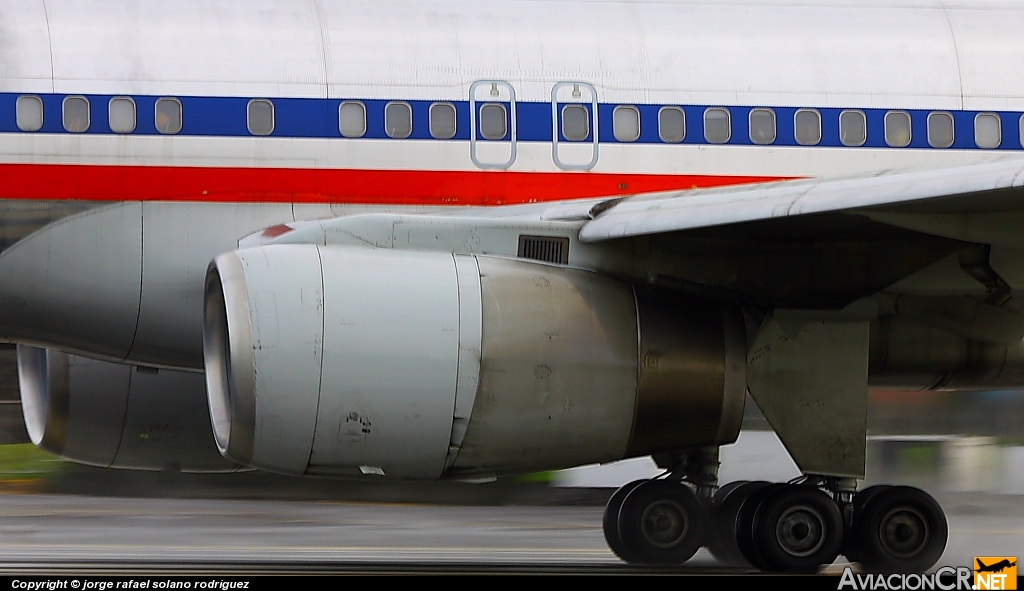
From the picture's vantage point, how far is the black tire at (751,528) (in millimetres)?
8617

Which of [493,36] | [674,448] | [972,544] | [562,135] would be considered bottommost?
[972,544]

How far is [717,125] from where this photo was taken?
9.20 m

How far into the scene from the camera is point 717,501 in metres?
9.48

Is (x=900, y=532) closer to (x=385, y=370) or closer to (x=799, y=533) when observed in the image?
(x=799, y=533)

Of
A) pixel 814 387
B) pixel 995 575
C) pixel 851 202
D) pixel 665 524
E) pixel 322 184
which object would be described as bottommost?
pixel 995 575

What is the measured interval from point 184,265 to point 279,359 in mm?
1705

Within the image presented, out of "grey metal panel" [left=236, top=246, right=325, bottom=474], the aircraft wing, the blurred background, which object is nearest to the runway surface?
the blurred background

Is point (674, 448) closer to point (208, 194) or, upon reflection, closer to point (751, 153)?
point (751, 153)

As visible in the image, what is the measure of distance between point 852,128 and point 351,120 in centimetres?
323

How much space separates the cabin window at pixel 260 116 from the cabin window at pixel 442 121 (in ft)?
3.20

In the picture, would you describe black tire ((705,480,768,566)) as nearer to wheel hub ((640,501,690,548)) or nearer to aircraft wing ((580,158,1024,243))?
wheel hub ((640,501,690,548))

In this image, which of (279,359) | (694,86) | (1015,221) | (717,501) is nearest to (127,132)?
(279,359)

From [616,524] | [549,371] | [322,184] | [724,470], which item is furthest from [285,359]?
[724,470]

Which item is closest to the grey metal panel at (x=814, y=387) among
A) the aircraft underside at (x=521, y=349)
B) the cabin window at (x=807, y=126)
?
the aircraft underside at (x=521, y=349)
